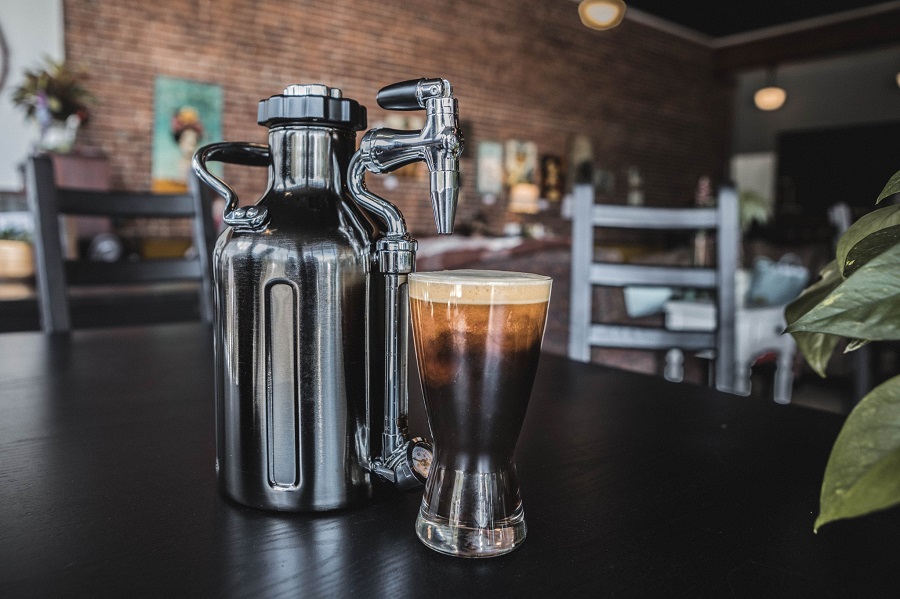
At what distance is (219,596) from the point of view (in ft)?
1.07

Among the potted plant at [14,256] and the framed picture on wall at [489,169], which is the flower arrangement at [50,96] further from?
the framed picture on wall at [489,169]

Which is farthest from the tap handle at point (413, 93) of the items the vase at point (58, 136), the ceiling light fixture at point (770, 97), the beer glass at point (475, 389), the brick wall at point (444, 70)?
the ceiling light fixture at point (770, 97)

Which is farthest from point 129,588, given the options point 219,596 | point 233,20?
point 233,20

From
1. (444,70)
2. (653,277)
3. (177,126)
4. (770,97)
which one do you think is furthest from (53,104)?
(770,97)

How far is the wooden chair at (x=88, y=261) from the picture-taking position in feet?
4.46

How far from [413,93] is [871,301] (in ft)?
0.88

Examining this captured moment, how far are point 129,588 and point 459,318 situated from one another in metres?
0.21

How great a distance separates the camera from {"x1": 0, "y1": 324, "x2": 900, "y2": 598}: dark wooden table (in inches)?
13.7

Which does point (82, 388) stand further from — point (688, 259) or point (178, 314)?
point (688, 259)

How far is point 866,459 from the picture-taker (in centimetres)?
21

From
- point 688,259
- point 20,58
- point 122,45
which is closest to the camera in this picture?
point 688,259

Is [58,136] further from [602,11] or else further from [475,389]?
[475,389]

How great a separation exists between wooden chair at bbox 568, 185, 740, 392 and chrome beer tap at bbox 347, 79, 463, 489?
93 cm

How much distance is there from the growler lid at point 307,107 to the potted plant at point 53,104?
4260 mm
